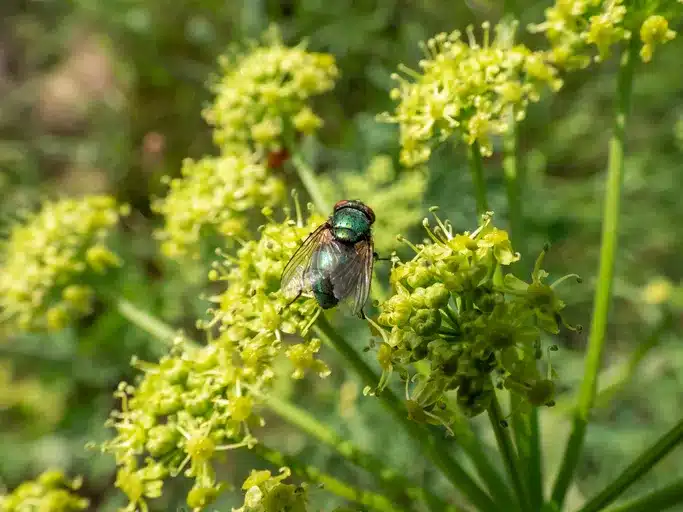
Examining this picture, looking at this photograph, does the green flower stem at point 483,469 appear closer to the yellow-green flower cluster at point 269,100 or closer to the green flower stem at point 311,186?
the green flower stem at point 311,186

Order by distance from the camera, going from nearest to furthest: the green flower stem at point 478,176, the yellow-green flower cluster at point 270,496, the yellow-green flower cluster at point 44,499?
the yellow-green flower cluster at point 270,496
the green flower stem at point 478,176
the yellow-green flower cluster at point 44,499

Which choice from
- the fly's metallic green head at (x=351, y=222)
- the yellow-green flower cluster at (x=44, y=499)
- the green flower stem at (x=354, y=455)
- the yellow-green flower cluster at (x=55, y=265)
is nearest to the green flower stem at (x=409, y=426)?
the green flower stem at (x=354, y=455)

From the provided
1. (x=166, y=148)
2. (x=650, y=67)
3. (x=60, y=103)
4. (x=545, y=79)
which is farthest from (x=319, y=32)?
(x=60, y=103)

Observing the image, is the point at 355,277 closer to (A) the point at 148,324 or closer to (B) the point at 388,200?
Answer: (A) the point at 148,324

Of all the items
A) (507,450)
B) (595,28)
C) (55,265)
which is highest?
(55,265)

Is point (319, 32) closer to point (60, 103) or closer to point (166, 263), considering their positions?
point (166, 263)

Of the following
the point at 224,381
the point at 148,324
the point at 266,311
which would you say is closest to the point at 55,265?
the point at 148,324
